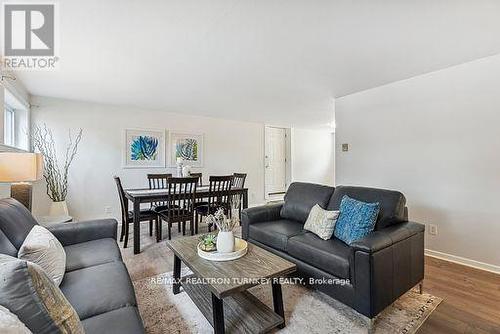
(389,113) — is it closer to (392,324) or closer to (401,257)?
(401,257)

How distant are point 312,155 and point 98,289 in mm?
6967

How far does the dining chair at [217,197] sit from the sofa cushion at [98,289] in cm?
208

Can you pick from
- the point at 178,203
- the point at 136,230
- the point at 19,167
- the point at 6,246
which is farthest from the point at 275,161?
the point at 6,246

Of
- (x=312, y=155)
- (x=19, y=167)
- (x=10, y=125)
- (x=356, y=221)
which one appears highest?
(x=10, y=125)

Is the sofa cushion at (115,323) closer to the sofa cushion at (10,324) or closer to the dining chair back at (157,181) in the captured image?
the sofa cushion at (10,324)

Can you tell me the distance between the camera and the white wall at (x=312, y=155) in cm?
721

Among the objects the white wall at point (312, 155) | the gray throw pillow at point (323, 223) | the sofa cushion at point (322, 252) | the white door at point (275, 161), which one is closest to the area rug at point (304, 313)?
the sofa cushion at point (322, 252)

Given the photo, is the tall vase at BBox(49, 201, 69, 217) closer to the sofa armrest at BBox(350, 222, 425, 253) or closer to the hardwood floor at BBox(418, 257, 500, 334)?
the sofa armrest at BBox(350, 222, 425, 253)

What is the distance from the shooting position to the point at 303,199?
2807 mm

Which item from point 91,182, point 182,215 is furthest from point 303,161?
point 91,182

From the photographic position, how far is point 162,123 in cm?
481

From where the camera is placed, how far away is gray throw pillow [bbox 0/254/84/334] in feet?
2.44

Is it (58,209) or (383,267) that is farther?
(58,209)

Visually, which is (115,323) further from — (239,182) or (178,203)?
(239,182)
